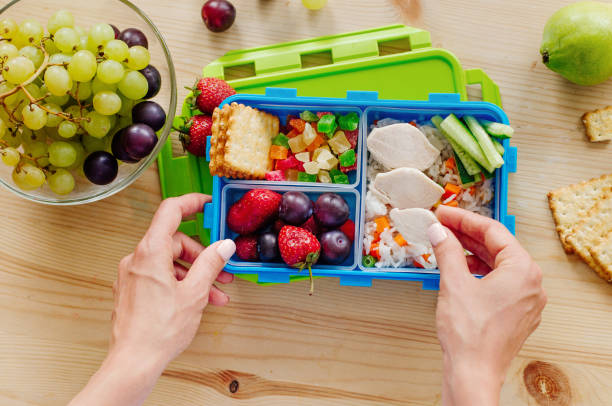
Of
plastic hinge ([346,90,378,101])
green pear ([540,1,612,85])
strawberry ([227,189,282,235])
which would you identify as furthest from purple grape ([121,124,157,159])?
green pear ([540,1,612,85])

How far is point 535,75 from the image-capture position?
4.27ft

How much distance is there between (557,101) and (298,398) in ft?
3.30

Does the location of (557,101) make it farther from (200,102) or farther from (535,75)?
(200,102)

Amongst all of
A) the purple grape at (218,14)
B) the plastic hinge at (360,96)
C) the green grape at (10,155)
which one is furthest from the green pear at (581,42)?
the green grape at (10,155)

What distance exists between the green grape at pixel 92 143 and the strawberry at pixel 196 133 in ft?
0.58

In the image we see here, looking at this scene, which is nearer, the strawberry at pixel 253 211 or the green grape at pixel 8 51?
the green grape at pixel 8 51

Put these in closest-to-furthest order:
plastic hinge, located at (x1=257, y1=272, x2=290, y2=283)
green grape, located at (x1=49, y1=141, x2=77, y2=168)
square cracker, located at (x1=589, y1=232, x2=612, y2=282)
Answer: green grape, located at (x1=49, y1=141, x2=77, y2=168) → plastic hinge, located at (x1=257, y1=272, x2=290, y2=283) → square cracker, located at (x1=589, y1=232, x2=612, y2=282)

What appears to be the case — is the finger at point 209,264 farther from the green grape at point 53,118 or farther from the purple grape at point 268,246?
the green grape at point 53,118

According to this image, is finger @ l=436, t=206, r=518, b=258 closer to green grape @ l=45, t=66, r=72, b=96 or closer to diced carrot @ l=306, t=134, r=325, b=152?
diced carrot @ l=306, t=134, r=325, b=152

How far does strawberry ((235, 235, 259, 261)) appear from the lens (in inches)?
43.8

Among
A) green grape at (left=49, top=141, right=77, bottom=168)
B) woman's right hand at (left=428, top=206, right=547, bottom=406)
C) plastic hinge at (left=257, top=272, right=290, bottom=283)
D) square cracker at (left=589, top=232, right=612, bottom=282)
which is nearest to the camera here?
woman's right hand at (left=428, top=206, right=547, bottom=406)

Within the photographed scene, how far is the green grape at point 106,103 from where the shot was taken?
3.25ft

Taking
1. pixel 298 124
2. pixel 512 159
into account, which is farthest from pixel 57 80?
pixel 512 159

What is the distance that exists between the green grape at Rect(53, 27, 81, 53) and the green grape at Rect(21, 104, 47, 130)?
0.45 feet
